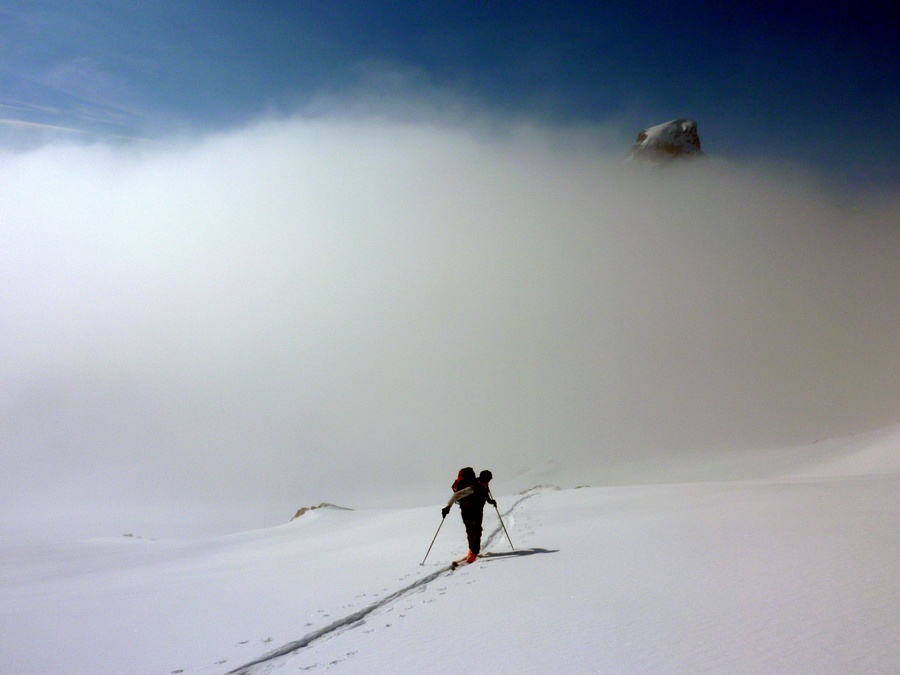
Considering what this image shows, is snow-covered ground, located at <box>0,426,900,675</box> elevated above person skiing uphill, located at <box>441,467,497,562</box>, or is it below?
below

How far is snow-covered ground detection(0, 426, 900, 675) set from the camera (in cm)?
415

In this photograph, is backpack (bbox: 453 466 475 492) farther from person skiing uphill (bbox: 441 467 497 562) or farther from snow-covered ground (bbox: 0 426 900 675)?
snow-covered ground (bbox: 0 426 900 675)

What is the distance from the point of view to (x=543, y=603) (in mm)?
5754

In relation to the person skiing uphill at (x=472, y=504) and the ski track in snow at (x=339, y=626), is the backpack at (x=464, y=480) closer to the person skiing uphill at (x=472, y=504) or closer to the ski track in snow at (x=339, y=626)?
the person skiing uphill at (x=472, y=504)

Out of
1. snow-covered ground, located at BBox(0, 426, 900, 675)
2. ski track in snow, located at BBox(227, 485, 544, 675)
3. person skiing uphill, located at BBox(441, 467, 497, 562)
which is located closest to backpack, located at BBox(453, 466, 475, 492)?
person skiing uphill, located at BBox(441, 467, 497, 562)

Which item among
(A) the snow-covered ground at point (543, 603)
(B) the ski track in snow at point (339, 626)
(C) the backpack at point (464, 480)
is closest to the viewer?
(A) the snow-covered ground at point (543, 603)

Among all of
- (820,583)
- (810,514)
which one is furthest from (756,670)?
(810,514)

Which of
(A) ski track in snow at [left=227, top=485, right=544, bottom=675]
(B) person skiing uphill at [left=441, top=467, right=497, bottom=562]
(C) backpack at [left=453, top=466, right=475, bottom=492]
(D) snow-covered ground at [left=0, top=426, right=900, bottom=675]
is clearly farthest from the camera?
Answer: (C) backpack at [left=453, top=466, right=475, bottom=492]

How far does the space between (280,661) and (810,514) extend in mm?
8332

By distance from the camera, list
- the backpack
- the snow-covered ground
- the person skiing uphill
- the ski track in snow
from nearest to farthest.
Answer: the snow-covered ground < the ski track in snow < the person skiing uphill < the backpack

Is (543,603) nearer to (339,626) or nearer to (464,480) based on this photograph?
(339,626)

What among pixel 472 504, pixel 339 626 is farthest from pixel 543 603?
pixel 472 504

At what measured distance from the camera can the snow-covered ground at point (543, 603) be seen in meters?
4.15

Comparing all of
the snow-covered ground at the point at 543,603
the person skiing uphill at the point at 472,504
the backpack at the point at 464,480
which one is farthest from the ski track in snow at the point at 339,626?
the backpack at the point at 464,480
